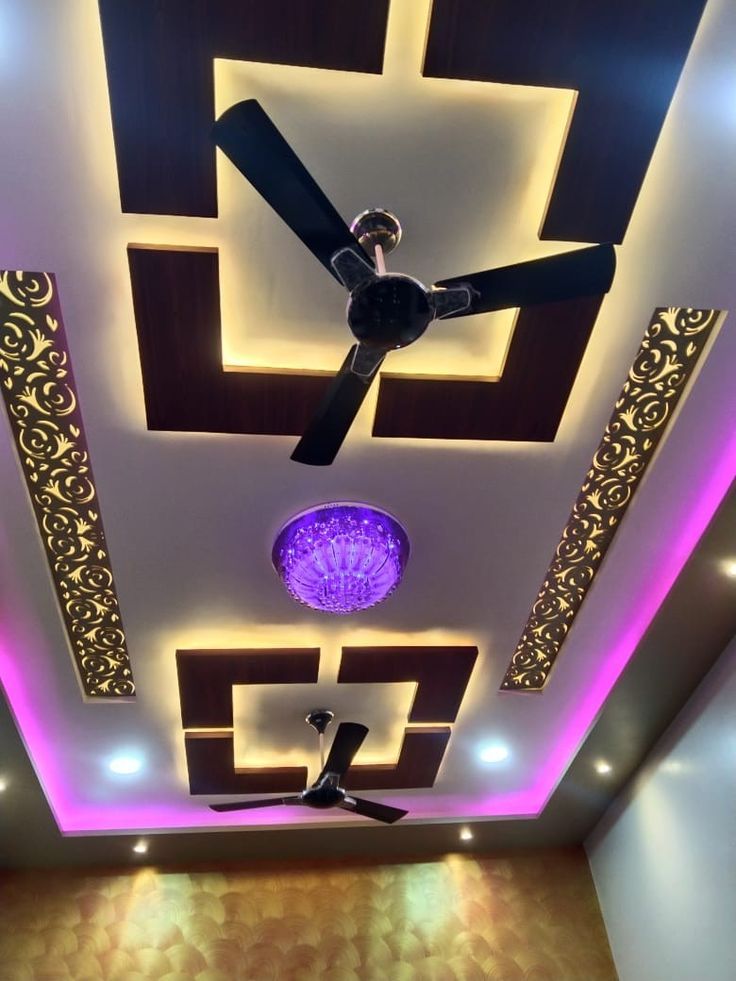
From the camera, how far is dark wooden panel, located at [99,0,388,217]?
4.12 feet

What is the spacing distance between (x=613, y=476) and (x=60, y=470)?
5.30 ft

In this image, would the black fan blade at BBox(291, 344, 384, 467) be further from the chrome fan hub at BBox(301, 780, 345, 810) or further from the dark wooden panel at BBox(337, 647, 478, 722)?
the chrome fan hub at BBox(301, 780, 345, 810)

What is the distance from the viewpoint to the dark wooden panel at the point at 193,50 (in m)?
1.26

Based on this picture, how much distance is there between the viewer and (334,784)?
2707 mm

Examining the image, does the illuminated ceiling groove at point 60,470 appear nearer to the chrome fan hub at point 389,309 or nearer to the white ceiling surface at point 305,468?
the white ceiling surface at point 305,468

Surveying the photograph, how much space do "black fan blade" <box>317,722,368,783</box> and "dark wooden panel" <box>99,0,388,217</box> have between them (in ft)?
6.32

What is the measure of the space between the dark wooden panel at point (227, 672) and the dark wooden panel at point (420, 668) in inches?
5.9

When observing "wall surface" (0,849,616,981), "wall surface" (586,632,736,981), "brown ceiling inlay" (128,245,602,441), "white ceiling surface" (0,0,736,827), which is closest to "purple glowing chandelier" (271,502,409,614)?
"white ceiling surface" (0,0,736,827)

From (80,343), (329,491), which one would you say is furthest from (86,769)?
(80,343)

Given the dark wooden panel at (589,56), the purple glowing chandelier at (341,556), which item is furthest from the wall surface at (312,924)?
the dark wooden panel at (589,56)

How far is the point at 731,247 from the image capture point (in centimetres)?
160

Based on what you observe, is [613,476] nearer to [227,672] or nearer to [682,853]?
[227,672]

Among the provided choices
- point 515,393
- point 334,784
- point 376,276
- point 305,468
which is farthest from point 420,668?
point 376,276

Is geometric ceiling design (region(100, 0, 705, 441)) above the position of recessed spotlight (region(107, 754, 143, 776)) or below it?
above
